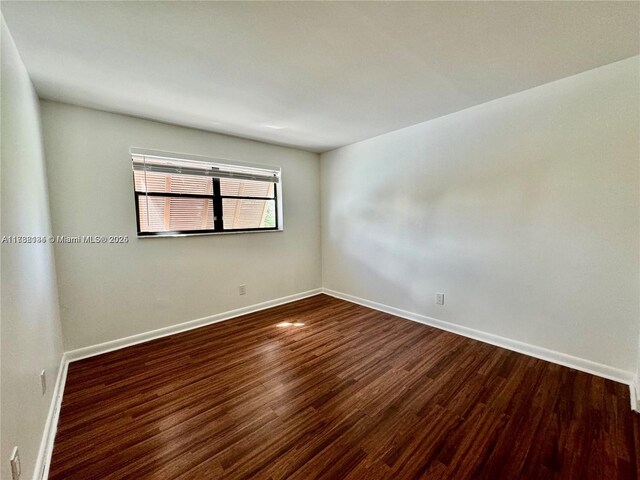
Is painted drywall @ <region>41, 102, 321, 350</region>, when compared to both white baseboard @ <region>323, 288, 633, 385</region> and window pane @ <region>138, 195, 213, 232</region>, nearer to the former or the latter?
window pane @ <region>138, 195, 213, 232</region>

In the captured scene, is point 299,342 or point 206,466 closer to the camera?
point 206,466

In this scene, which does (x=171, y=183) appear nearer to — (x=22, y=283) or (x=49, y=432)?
(x=22, y=283)

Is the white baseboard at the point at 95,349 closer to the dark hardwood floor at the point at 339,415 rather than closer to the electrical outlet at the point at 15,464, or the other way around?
the dark hardwood floor at the point at 339,415

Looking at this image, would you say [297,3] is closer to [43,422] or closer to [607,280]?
[43,422]

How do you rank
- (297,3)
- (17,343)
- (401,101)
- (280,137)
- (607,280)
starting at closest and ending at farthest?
(17,343) → (297,3) → (607,280) → (401,101) → (280,137)

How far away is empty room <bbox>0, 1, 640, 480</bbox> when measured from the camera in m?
1.36

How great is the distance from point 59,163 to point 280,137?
7.17 feet

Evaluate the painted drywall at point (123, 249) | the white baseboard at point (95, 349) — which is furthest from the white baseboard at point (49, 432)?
the painted drywall at point (123, 249)

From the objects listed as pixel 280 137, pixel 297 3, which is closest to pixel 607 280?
pixel 297 3

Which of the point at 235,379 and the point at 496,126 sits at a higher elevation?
the point at 496,126

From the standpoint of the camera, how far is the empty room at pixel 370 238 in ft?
4.45

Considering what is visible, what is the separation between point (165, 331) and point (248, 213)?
1707 mm

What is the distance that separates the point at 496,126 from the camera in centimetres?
244

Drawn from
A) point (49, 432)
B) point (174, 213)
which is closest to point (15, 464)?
point (49, 432)
